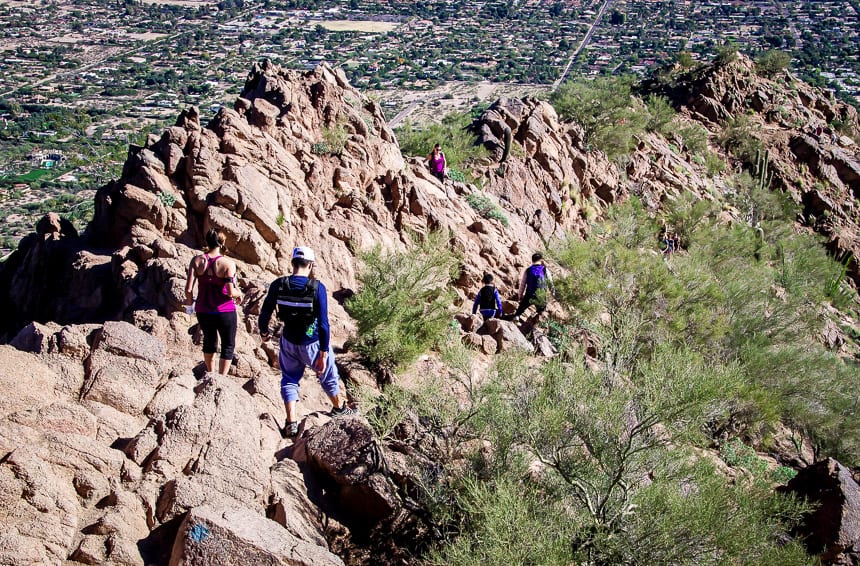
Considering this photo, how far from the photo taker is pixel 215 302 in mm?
6398

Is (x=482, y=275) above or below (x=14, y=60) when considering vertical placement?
above

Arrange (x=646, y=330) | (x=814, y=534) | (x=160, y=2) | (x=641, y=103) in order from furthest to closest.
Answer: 1. (x=160, y=2)
2. (x=641, y=103)
3. (x=646, y=330)
4. (x=814, y=534)

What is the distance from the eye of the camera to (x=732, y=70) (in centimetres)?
3369

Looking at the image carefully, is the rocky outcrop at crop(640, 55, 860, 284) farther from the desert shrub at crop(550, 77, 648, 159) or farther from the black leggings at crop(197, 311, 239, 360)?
the black leggings at crop(197, 311, 239, 360)

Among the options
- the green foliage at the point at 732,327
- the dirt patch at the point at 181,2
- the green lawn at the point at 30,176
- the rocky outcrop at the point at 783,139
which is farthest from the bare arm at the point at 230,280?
the dirt patch at the point at 181,2

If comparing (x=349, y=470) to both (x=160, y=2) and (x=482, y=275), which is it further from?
(x=160, y=2)

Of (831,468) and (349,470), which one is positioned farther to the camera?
(831,468)

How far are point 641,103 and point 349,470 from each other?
28.1 m

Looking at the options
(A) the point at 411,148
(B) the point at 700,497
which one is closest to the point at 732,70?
(A) the point at 411,148

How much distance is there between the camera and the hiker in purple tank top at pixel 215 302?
6.37 m

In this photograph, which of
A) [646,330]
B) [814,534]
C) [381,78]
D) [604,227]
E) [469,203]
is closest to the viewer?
[814,534]

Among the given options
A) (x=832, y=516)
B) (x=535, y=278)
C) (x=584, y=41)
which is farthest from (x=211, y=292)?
(x=584, y=41)

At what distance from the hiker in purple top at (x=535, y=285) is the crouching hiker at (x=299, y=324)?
573 cm

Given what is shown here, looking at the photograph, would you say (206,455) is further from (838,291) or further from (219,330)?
(838,291)
